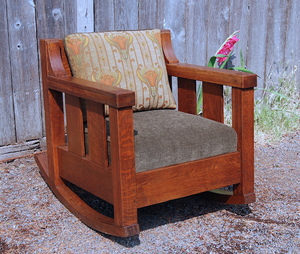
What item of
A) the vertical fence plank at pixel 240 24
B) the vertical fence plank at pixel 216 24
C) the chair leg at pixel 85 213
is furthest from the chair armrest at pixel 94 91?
the vertical fence plank at pixel 240 24

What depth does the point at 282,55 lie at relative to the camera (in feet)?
14.1

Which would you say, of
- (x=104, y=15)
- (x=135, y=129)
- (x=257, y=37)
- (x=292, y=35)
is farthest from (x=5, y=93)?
(x=292, y=35)

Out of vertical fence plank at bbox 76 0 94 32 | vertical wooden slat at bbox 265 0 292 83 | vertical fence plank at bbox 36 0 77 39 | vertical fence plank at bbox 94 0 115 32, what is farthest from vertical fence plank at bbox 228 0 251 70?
vertical fence plank at bbox 36 0 77 39

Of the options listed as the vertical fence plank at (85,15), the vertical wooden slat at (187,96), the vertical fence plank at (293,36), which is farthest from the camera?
the vertical fence plank at (293,36)

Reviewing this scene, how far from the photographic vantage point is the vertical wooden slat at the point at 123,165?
191 centimetres

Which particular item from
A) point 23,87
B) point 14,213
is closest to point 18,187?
point 14,213

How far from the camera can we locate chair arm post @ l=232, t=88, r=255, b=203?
2.25 meters

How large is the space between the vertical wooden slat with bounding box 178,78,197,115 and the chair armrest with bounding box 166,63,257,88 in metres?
0.06

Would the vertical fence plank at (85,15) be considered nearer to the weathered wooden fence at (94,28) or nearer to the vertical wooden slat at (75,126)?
the weathered wooden fence at (94,28)

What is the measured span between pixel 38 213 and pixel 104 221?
499mm

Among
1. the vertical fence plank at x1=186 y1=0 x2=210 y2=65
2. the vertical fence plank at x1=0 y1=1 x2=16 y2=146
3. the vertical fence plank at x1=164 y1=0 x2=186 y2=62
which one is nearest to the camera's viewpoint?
the vertical fence plank at x1=0 y1=1 x2=16 y2=146

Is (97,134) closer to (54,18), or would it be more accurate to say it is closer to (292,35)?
(54,18)

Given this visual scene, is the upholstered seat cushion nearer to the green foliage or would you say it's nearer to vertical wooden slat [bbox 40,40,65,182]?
vertical wooden slat [bbox 40,40,65,182]

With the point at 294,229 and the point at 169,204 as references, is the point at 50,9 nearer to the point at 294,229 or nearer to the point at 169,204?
the point at 169,204
